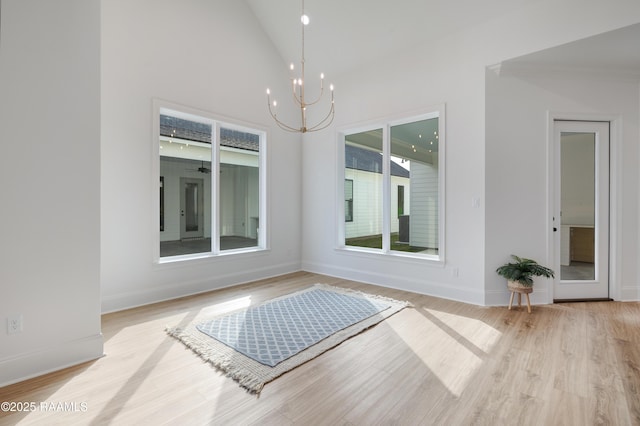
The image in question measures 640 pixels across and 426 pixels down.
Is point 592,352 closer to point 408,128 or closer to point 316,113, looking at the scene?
point 408,128

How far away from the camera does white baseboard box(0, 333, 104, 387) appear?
84.1 inches

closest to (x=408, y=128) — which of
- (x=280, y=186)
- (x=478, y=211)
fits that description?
(x=478, y=211)

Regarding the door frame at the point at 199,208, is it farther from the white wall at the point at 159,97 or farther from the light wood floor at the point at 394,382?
the light wood floor at the point at 394,382

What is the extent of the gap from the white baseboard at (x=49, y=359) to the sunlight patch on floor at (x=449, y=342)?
267 centimetres

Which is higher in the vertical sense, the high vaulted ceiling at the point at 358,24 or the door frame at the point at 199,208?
the high vaulted ceiling at the point at 358,24

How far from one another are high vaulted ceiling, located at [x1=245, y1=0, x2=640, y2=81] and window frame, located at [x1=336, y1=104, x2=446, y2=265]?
3.27 feet

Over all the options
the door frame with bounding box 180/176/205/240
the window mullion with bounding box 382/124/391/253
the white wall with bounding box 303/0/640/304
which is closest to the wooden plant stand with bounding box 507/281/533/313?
the white wall with bounding box 303/0/640/304

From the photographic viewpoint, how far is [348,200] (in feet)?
18.1

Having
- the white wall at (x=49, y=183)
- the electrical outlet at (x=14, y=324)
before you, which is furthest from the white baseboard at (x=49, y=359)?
the electrical outlet at (x=14, y=324)

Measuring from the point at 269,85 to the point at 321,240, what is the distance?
2879 mm

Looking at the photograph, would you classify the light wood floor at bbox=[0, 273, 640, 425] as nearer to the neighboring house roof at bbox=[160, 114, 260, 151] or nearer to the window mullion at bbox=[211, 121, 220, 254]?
the window mullion at bbox=[211, 121, 220, 254]

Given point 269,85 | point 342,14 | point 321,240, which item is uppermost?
point 342,14

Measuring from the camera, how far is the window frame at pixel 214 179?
12.9 ft

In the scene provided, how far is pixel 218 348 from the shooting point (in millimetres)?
2637
